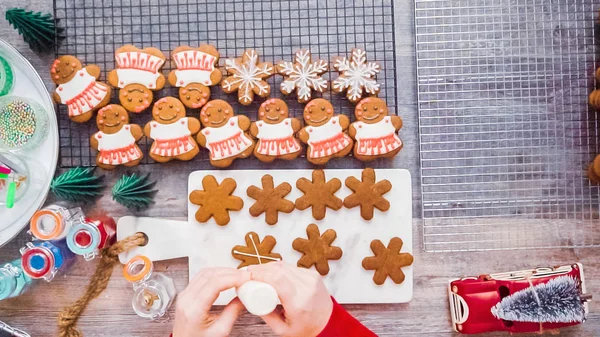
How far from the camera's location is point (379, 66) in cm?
140

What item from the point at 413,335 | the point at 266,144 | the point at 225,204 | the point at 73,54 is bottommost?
the point at 413,335

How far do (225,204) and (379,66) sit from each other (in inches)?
21.3

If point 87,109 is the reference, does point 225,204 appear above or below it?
below

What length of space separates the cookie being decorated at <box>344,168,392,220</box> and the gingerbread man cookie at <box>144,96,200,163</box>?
434 millimetres

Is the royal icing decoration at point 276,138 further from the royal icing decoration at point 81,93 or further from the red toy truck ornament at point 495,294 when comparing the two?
the red toy truck ornament at point 495,294

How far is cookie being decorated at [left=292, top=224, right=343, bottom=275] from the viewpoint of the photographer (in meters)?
1.44

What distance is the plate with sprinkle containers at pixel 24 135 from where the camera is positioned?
138 centimetres

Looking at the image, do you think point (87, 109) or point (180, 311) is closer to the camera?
point (180, 311)

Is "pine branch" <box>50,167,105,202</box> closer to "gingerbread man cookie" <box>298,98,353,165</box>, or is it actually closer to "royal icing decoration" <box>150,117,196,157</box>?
"royal icing decoration" <box>150,117,196,157</box>

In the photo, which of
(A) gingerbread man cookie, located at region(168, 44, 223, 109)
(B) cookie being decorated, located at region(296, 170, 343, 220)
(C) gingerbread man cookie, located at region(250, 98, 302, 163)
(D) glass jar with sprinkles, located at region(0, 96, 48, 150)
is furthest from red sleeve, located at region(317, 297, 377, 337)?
(D) glass jar with sprinkles, located at region(0, 96, 48, 150)

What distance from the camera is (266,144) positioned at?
1.41 metres

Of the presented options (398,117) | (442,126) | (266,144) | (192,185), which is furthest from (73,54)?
(442,126)

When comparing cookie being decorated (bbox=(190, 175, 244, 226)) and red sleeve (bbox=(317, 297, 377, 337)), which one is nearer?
red sleeve (bbox=(317, 297, 377, 337))

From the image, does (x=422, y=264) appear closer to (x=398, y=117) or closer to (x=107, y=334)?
(x=398, y=117)
